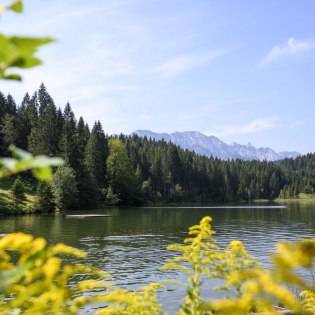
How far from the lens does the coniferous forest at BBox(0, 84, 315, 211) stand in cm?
7762

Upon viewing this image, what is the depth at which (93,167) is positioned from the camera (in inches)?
3880

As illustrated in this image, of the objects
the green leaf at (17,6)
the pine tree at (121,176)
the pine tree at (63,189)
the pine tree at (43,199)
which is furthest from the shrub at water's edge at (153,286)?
the pine tree at (121,176)

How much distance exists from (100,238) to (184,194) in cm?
10414

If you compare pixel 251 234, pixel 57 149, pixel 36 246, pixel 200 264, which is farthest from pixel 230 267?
pixel 57 149

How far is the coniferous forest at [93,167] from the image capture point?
77625 millimetres

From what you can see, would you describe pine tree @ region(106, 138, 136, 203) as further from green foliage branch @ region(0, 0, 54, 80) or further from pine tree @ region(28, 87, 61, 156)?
green foliage branch @ region(0, 0, 54, 80)

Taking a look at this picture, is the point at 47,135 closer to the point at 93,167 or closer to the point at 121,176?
the point at 93,167

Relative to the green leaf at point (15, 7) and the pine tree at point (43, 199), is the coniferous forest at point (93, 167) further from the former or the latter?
the green leaf at point (15, 7)

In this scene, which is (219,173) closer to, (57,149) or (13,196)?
(57,149)

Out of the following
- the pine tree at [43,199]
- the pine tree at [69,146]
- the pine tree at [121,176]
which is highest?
the pine tree at [69,146]

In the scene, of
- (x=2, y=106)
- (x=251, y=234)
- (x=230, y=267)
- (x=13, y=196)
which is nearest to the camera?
(x=230, y=267)

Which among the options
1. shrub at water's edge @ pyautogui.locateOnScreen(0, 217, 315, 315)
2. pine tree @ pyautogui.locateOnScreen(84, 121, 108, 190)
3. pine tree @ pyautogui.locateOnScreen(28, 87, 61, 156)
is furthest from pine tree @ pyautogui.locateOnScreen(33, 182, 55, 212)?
shrub at water's edge @ pyautogui.locateOnScreen(0, 217, 315, 315)

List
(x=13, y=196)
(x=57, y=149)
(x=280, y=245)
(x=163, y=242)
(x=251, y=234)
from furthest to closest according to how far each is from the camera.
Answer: (x=57, y=149), (x=13, y=196), (x=251, y=234), (x=163, y=242), (x=280, y=245)

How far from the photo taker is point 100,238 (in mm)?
36562
